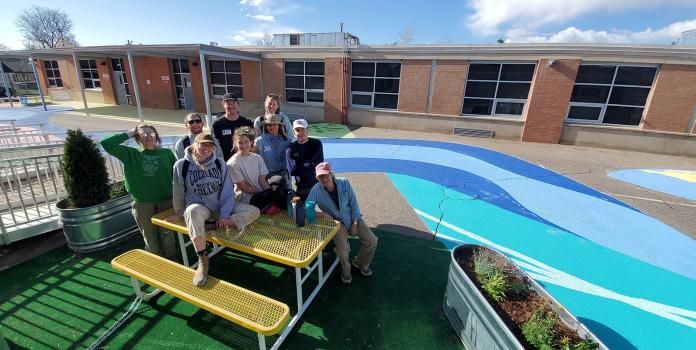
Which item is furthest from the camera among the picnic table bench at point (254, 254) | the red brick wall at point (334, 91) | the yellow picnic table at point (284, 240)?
the red brick wall at point (334, 91)

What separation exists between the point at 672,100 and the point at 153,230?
15697mm

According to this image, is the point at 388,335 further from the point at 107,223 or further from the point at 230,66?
the point at 230,66

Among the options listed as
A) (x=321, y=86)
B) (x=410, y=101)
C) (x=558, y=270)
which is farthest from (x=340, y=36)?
(x=558, y=270)

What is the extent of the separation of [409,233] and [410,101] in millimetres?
9939

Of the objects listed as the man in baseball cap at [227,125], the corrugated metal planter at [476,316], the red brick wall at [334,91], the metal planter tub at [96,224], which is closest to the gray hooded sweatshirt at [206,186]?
the man in baseball cap at [227,125]

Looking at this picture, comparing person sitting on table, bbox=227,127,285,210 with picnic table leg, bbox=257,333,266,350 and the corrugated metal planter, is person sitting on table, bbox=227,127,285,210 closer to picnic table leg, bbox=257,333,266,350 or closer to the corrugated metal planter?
Answer: picnic table leg, bbox=257,333,266,350

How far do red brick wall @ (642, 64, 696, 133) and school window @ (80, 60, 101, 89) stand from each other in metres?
29.8

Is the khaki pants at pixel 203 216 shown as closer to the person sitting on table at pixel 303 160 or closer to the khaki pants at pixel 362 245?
the person sitting on table at pixel 303 160

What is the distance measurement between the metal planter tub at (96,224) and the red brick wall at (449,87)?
11.9 meters

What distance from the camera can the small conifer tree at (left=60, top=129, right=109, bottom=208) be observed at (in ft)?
11.7

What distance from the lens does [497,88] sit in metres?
12.3

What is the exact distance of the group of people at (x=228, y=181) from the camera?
10.1 ft

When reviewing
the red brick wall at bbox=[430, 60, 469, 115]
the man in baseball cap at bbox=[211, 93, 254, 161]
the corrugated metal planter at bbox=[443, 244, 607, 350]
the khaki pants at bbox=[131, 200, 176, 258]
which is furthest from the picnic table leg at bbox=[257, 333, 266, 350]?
the red brick wall at bbox=[430, 60, 469, 115]

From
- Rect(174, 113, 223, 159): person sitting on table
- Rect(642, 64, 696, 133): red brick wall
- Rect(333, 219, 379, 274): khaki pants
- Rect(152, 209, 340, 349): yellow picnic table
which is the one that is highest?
Rect(642, 64, 696, 133): red brick wall
